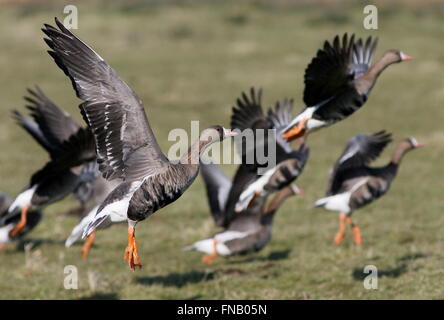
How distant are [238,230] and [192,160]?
457 cm

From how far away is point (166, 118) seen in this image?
92.3 ft

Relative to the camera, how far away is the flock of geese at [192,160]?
9.26m

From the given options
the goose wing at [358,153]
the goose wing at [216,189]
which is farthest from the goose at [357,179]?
the goose wing at [216,189]

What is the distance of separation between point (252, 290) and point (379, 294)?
1883 millimetres

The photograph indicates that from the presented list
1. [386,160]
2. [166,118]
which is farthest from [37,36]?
[386,160]

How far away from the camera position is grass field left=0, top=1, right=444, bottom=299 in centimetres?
1237

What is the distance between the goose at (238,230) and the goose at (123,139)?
413cm

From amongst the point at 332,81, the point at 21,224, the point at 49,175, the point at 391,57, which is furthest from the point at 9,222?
the point at 391,57

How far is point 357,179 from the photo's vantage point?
1434 centimetres

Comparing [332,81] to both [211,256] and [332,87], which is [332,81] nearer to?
[332,87]

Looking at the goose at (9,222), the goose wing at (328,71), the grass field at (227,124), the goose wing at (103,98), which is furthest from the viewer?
the goose at (9,222)

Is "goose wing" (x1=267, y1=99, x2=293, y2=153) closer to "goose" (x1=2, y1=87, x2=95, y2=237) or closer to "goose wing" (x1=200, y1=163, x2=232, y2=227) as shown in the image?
"goose wing" (x1=200, y1=163, x2=232, y2=227)

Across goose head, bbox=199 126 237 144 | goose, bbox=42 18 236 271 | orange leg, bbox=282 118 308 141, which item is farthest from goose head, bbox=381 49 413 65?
goose, bbox=42 18 236 271

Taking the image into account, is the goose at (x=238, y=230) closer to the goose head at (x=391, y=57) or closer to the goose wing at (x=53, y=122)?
the goose wing at (x=53, y=122)
